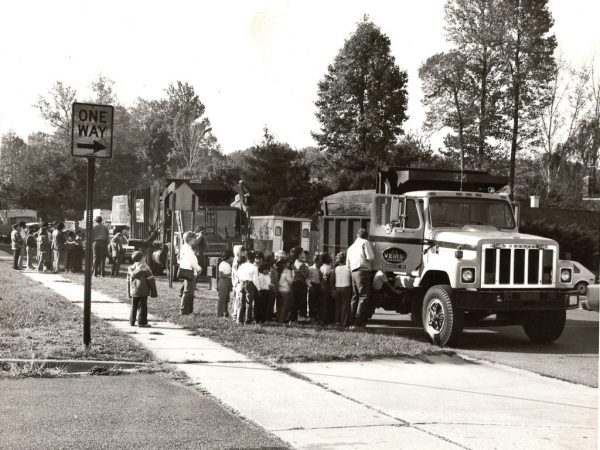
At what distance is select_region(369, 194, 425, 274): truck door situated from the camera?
13.9m

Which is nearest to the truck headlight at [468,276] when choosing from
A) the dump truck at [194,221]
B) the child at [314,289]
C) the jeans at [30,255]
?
the child at [314,289]

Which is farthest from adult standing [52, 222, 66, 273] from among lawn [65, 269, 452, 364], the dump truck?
lawn [65, 269, 452, 364]

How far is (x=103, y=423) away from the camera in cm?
690

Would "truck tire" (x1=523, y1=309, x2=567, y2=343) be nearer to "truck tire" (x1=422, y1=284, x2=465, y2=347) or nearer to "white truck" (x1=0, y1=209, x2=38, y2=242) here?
"truck tire" (x1=422, y1=284, x2=465, y2=347)

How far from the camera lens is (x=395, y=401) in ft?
27.0

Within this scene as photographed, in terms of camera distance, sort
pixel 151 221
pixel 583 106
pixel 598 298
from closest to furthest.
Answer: pixel 598 298 → pixel 583 106 → pixel 151 221

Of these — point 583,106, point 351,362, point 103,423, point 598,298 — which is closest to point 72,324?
point 351,362

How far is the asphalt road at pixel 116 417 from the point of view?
6.35 meters

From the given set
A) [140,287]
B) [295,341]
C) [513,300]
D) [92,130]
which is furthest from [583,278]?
[92,130]

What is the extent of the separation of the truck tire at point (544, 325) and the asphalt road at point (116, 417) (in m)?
7.35

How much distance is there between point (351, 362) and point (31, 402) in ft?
14.7

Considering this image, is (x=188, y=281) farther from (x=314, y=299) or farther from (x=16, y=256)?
(x=16, y=256)

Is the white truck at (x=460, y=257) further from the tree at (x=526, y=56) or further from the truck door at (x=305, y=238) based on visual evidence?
the truck door at (x=305, y=238)

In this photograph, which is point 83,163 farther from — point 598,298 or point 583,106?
point 598,298
